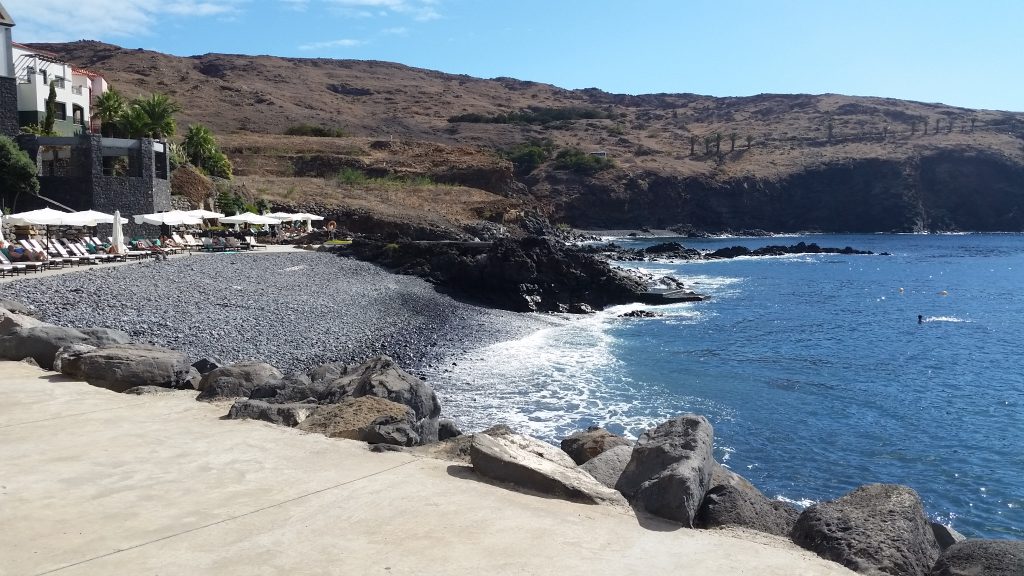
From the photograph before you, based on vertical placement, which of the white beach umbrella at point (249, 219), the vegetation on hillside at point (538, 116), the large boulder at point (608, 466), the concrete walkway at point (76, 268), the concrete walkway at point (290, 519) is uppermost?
the vegetation on hillside at point (538, 116)

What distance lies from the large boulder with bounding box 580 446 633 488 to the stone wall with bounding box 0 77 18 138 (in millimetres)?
35943

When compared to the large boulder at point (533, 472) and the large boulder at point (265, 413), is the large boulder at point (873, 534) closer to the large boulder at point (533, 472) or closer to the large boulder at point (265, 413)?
the large boulder at point (533, 472)

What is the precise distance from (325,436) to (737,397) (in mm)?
13614

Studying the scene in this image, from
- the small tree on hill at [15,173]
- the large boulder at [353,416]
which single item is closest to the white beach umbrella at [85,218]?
the small tree on hill at [15,173]

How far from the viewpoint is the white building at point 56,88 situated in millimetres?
39375

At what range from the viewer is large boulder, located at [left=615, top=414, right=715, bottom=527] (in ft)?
21.1

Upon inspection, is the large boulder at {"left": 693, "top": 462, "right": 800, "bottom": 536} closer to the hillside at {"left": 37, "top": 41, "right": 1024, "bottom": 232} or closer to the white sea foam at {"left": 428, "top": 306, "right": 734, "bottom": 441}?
the white sea foam at {"left": 428, "top": 306, "right": 734, "bottom": 441}

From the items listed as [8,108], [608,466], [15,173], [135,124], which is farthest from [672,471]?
[135,124]

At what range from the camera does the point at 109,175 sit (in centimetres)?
3550

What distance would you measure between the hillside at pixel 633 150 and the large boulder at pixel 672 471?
6900cm

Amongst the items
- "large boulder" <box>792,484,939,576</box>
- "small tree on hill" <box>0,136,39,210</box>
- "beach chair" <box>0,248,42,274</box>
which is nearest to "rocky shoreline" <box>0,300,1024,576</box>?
"large boulder" <box>792,484,939,576</box>

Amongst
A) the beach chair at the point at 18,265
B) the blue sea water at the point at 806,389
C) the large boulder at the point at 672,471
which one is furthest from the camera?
the beach chair at the point at 18,265

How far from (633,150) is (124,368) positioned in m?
123

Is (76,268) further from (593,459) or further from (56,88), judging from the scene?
(56,88)
